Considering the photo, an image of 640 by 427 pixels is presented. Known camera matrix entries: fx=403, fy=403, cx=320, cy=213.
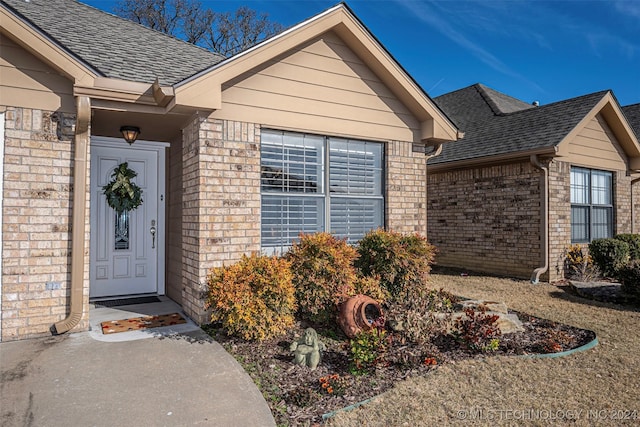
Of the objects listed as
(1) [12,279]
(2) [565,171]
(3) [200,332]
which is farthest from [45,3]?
(2) [565,171]

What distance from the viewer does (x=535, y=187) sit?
9.36 m

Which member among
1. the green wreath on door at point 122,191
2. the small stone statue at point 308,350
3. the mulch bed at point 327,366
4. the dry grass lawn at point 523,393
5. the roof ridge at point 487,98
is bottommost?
the dry grass lawn at point 523,393

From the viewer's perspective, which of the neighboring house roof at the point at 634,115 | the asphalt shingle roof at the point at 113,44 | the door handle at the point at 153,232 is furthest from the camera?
the neighboring house roof at the point at 634,115

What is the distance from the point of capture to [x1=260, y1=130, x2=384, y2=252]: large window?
5828 millimetres

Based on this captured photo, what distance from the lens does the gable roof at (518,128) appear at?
30.4 ft

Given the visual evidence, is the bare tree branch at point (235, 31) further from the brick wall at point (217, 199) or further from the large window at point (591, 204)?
the brick wall at point (217, 199)

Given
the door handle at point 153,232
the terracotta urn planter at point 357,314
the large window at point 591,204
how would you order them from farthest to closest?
the large window at point 591,204 → the door handle at point 153,232 → the terracotta urn planter at point 357,314

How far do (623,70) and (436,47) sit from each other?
43.1ft

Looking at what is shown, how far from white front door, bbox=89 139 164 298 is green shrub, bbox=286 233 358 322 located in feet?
9.70

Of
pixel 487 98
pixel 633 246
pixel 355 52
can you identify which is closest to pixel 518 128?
pixel 487 98

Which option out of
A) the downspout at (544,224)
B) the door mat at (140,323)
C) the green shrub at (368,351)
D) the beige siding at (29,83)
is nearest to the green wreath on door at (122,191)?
the beige siding at (29,83)

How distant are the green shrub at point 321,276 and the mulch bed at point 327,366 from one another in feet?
1.03

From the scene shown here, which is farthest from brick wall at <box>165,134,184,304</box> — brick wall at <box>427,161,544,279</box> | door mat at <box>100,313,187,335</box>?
brick wall at <box>427,161,544,279</box>

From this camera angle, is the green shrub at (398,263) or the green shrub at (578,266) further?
the green shrub at (578,266)
